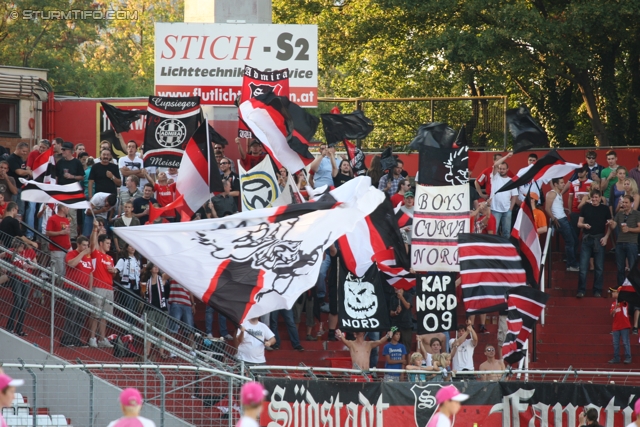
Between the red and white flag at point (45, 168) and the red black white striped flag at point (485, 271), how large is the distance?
7288mm

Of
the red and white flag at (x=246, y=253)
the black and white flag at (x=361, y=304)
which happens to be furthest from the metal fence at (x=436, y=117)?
the red and white flag at (x=246, y=253)


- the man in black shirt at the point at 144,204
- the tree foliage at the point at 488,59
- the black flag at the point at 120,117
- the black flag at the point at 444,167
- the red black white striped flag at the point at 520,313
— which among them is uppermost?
the tree foliage at the point at 488,59

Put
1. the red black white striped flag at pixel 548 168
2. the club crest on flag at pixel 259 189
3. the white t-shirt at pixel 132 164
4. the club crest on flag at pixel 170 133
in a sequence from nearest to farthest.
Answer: the club crest on flag at pixel 259 189 < the red black white striped flag at pixel 548 168 < the club crest on flag at pixel 170 133 < the white t-shirt at pixel 132 164

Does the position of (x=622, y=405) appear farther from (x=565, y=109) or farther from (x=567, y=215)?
(x=565, y=109)

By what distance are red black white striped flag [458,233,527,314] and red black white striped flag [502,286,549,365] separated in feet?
1.24

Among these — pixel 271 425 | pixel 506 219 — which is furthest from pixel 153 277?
pixel 506 219

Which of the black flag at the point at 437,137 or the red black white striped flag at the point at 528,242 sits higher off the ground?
the black flag at the point at 437,137

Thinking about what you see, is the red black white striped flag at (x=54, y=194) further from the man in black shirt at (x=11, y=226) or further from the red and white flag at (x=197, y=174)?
the red and white flag at (x=197, y=174)

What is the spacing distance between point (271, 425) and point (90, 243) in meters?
4.28

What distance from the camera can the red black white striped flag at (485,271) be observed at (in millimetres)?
16062

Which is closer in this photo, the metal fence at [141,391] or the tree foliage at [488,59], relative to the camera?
the metal fence at [141,391]

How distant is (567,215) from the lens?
22.0m

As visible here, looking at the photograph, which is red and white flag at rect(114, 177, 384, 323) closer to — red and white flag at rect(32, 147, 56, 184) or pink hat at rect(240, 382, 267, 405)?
pink hat at rect(240, 382, 267, 405)

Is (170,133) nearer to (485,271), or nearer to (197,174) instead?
(197,174)
